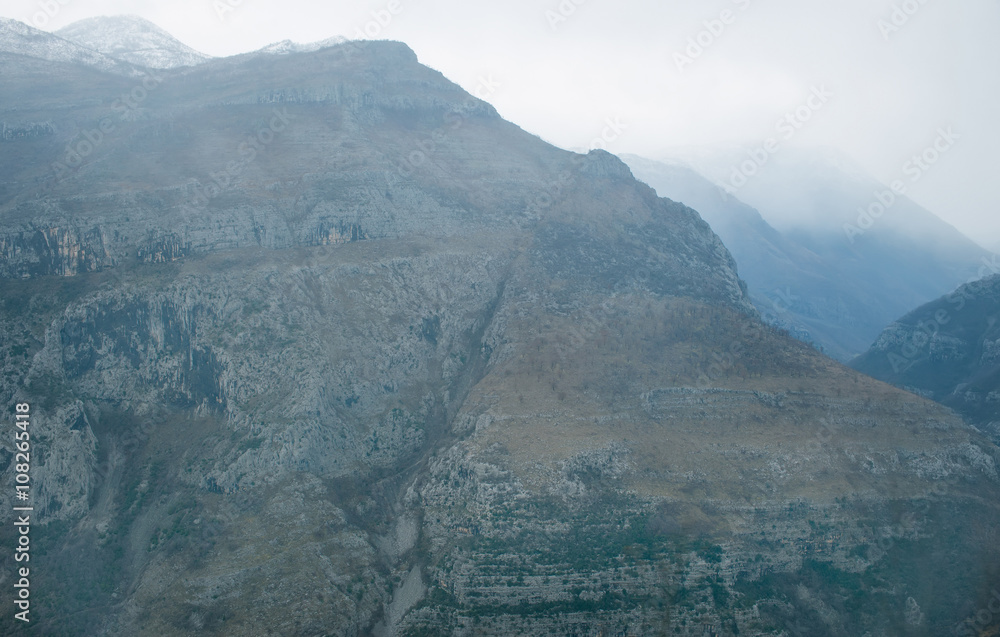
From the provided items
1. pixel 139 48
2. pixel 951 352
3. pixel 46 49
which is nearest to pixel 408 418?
pixel 951 352

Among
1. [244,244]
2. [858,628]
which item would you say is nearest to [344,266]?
[244,244]

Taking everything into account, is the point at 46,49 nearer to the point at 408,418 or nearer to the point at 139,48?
the point at 139,48

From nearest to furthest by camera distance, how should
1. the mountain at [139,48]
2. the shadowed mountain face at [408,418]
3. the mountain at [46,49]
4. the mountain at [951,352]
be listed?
the shadowed mountain face at [408,418], the mountain at [951,352], the mountain at [46,49], the mountain at [139,48]

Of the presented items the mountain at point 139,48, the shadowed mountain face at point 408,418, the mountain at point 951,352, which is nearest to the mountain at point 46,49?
the mountain at point 139,48

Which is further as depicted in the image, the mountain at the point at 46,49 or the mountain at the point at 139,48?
the mountain at the point at 139,48

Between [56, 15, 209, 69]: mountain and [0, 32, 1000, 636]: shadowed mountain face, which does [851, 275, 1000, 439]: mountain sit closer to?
[0, 32, 1000, 636]: shadowed mountain face

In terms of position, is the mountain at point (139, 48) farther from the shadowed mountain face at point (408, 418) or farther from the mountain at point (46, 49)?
the shadowed mountain face at point (408, 418)
